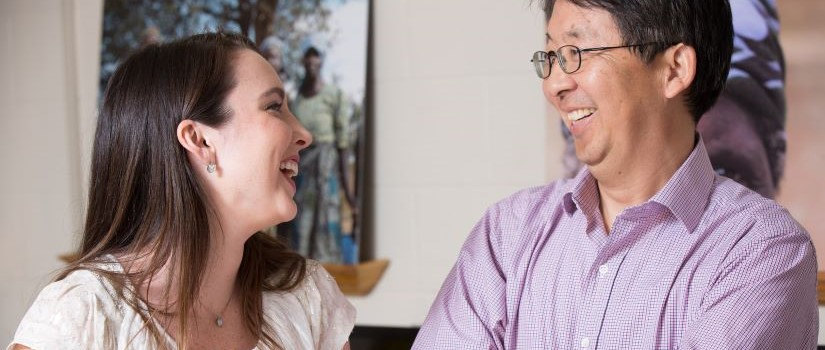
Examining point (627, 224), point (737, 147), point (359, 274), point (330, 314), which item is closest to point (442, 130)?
point (359, 274)

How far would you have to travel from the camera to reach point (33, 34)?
3.51 metres

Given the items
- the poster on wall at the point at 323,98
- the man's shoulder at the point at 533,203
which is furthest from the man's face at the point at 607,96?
the poster on wall at the point at 323,98

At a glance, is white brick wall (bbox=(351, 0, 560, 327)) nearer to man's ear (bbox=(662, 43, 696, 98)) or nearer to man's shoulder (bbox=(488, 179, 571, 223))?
man's shoulder (bbox=(488, 179, 571, 223))

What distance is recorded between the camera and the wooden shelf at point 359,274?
9.86ft

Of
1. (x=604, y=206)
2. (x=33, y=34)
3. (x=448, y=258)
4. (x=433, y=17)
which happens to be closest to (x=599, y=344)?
(x=604, y=206)

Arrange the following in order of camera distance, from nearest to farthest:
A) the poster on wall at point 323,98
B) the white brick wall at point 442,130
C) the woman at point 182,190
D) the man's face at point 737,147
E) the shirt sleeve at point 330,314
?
the woman at point 182,190 < the shirt sleeve at point 330,314 < the man's face at point 737,147 < the white brick wall at point 442,130 < the poster on wall at point 323,98

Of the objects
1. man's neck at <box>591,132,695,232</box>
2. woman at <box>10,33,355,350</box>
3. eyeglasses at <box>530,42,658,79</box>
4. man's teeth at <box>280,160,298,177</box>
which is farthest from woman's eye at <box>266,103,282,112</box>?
man's neck at <box>591,132,695,232</box>

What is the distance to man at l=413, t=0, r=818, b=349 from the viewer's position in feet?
5.89

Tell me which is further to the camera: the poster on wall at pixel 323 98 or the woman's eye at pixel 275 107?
the poster on wall at pixel 323 98

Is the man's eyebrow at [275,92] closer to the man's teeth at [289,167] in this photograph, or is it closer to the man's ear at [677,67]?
the man's teeth at [289,167]

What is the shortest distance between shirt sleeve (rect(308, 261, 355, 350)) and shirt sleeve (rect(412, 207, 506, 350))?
0.72 ft

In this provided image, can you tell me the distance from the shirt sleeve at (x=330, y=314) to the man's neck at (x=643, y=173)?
23.0 inches

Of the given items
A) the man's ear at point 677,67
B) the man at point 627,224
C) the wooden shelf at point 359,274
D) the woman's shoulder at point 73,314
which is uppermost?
the man's ear at point 677,67

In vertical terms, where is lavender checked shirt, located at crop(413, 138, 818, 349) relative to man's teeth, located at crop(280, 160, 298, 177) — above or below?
below
